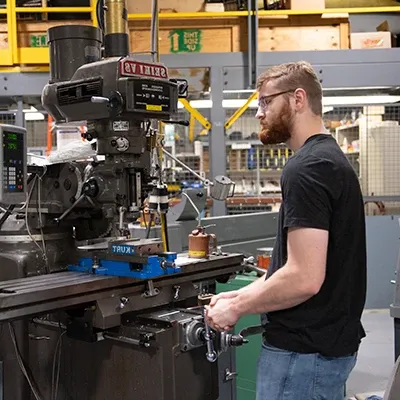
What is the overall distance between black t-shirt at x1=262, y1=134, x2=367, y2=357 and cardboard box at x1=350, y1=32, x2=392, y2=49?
10.8 feet

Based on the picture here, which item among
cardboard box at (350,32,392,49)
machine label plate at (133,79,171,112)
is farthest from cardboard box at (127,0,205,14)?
machine label plate at (133,79,171,112)

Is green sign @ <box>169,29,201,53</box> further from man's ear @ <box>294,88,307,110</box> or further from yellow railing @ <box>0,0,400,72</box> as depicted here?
man's ear @ <box>294,88,307,110</box>

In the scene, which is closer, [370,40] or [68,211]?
[68,211]

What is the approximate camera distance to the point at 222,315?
1488 millimetres

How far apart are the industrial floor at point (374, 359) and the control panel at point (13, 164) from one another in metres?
1.93

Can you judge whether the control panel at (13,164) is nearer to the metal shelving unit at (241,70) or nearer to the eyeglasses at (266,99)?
the eyeglasses at (266,99)

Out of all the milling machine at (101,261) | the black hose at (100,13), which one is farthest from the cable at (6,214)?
the black hose at (100,13)

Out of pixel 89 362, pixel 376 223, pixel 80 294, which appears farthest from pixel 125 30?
pixel 376 223

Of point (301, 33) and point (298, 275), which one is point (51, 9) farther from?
point (298, 275)

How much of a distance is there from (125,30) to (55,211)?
0.73m

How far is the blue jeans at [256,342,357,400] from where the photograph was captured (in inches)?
57.0

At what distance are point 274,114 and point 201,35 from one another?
302 centimetres

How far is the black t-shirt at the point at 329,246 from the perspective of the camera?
4.46ft

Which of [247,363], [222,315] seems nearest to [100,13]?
[222,315]
